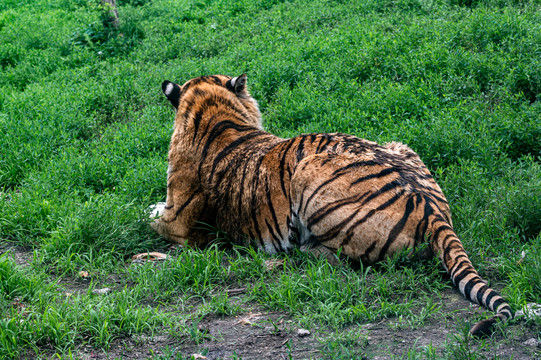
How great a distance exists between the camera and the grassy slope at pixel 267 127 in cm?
388

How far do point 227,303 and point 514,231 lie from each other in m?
2.42

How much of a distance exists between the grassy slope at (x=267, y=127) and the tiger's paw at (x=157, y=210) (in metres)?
0.15

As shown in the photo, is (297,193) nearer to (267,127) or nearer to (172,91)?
(172,91)

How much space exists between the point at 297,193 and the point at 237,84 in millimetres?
1785

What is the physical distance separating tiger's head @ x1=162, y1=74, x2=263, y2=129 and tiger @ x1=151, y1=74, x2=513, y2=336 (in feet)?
0.04

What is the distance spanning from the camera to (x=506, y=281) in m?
3.85

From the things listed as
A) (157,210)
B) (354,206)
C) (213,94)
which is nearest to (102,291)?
(157,210)

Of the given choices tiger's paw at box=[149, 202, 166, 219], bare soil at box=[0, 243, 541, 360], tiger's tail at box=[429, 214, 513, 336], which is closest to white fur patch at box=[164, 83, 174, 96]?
tiger's paw at box=[149, 202, 166, 219]

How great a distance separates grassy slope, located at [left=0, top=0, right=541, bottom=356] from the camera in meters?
3.88

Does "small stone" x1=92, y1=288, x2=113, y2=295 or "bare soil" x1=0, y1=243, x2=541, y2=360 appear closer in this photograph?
"bare soil" x1=0, y1=243, x2=541, y2=360

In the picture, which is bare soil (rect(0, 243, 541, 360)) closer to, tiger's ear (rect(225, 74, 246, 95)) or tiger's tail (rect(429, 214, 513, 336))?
tiger's tail (rect(429, 214, 513, 336))

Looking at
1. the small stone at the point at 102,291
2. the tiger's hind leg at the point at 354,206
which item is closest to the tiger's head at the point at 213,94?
the tiger's hind leg at the point at 354,206

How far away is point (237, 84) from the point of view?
5582mm

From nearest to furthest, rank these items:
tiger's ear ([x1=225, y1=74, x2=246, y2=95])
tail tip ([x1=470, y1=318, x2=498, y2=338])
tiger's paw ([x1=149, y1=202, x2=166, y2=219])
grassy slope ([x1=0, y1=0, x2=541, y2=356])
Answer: tail tip ([x1=470, y1=318, x2=498, y2=338]) → grassy slope ([x1=0, y1=0, x2=541, y2=356]) → tiger's paw ([x1=149, y1=202, x2=166, y2=219]) → tiger's ear ([x1=225, y1=74, x2=246, y2=95])
